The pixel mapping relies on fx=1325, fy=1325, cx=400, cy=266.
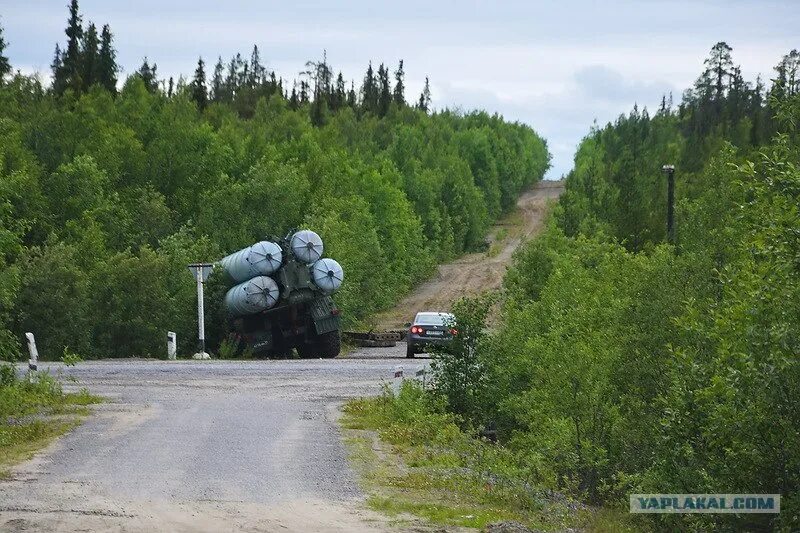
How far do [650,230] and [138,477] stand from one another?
46925 mm

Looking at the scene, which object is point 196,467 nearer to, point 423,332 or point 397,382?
point 397,382

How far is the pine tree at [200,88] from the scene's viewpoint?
118m

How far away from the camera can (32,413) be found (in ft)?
75.4

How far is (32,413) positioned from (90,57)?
289 ft

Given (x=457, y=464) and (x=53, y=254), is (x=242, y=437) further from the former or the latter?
(x=53, y=254)

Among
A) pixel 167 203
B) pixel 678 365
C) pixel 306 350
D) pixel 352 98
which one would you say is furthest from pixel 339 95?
pixel 678 365

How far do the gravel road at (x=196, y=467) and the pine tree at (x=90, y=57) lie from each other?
78.3 meters

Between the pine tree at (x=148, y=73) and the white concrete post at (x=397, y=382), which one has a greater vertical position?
the pine tree at (x=148, y=73)

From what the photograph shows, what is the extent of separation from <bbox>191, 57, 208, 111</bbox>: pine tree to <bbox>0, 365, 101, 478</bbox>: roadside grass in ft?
296

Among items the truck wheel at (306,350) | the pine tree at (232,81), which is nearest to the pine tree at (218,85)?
the pine tree at (232,81)

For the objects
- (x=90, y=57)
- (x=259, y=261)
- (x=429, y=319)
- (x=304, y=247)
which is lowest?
(x=429, y=319)

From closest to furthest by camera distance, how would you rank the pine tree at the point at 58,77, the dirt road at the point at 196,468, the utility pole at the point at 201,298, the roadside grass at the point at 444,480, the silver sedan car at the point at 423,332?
1. the dirt road at the point at 196,468
2. the roadside grass at the point at 444,480
3. the utility pole at the point at 201,298
4. the silver sedan car at the point at 423,332
5. the pine tree at the point at 58,77

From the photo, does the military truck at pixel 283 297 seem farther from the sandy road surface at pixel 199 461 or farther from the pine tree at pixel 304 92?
the pine tree at pixel 304 92

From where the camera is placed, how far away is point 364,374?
1336 inches
